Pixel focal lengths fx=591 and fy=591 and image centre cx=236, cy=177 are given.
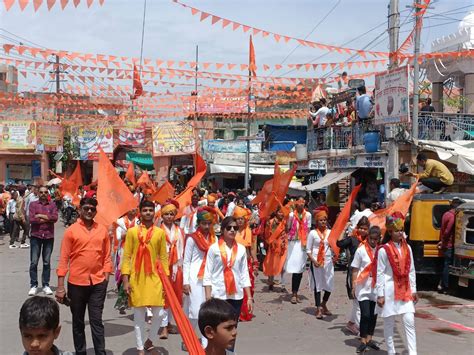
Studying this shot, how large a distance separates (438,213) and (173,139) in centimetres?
2298

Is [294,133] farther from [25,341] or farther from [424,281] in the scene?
[25,341]

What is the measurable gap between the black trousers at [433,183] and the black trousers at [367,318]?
17.7 ft

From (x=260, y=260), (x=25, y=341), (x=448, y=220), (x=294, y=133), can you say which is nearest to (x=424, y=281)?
(x=448, y=220)

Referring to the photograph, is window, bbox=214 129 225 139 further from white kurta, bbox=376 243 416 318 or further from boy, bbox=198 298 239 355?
boy, bbox=198 298 239 355

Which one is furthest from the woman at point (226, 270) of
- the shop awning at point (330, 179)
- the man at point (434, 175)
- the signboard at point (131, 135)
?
the signboard at point (131, 135)

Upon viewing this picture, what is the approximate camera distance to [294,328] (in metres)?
7.77

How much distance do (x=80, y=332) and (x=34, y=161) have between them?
118 ft

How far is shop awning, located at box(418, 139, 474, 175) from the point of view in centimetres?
1382

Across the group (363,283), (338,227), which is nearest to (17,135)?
(338,227)

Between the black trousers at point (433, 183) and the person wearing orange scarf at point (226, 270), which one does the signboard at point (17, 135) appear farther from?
the person wearing orange scarf at point (226, 270)

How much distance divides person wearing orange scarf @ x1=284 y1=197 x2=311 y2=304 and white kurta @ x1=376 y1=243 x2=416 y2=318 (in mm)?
3558

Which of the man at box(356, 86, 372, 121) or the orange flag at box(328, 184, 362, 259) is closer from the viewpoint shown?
the orange flag at box(328, 184, 362, 259)

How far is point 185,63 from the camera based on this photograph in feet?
48.4

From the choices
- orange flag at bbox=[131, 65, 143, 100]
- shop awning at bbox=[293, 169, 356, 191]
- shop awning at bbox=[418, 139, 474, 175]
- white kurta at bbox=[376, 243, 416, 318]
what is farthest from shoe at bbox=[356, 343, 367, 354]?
orange flag at bbox=[131, 65, 143, 100]
